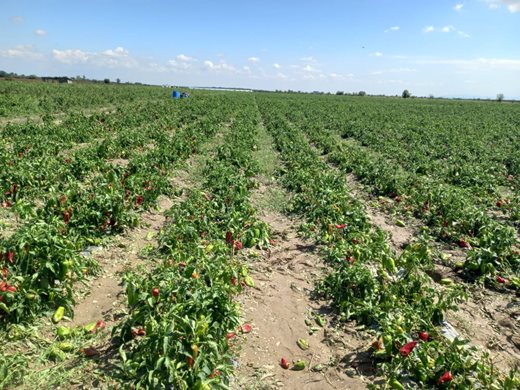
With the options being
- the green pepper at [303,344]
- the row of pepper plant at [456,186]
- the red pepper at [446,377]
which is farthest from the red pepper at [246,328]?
the row of pepper plant at [456,186]

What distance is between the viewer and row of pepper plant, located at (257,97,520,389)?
3.36m

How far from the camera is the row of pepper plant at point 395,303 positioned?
3363mm

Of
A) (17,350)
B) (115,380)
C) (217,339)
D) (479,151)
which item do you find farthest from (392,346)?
(479,151)

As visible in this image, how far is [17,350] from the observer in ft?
11.6

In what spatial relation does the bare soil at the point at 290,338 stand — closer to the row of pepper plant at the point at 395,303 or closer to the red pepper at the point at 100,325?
the row of pepper plant at the point at 395,303

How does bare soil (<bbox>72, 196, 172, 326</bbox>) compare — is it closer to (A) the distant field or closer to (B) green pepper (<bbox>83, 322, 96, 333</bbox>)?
(A) the distant field

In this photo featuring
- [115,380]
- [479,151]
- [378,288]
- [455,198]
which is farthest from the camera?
[479,151]

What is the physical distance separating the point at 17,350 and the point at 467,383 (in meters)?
4.11

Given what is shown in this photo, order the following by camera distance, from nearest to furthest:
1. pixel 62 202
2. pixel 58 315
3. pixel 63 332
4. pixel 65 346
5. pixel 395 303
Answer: pixel 65 346 < pixel 63 332 < pixel 58 315 < pixel 395 303 < pixel 62 202

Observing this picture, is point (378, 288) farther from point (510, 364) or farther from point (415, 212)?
point (415, 212)

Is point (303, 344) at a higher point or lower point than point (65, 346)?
lower

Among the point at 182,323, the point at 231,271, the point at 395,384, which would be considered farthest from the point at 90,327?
the point at 395,384

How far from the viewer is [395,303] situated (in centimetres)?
433

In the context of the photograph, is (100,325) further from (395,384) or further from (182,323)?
(395,384)
